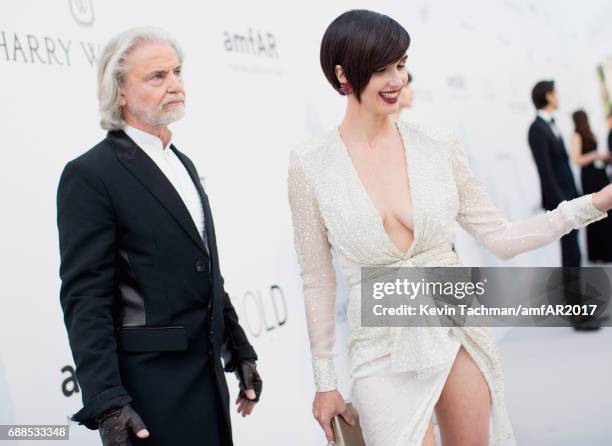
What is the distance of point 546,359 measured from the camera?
551cm

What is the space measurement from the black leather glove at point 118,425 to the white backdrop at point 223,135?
2.61 ft

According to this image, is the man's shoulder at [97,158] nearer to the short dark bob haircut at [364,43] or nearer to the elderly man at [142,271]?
the elderly man at [142,271]

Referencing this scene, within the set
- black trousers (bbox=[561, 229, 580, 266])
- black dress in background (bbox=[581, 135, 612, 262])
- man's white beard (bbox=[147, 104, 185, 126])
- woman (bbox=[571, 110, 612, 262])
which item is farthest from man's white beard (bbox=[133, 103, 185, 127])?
black dress in background (bbox=[581, 135, 612, 262])

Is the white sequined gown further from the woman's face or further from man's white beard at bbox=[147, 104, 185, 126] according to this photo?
man's white beard at bbox=[147, 104, 185, 126]

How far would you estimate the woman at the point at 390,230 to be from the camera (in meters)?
2.12

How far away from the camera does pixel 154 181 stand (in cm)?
198

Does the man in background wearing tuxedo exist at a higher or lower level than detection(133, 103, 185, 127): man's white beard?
lower

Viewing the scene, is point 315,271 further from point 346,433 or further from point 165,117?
point 165,117

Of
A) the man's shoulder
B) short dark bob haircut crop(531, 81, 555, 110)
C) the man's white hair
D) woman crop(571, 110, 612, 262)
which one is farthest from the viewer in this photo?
woman crop(571, 110, 612, 262)

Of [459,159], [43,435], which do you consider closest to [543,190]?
[459,159]

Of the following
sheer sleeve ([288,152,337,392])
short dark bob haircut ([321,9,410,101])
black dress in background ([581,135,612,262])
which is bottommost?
black dress in background ([581,135,612,262])

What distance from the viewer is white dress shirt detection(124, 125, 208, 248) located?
206cm

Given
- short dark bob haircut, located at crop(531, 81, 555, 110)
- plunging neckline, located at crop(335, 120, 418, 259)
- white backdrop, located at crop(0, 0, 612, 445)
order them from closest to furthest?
plunging neckline, located at crop(335, 120, 418, 259)
white backdrop, located at crop(0, 0, 612, 445)
short dark bob haircut, located at crop(531, 81, 555, 110)

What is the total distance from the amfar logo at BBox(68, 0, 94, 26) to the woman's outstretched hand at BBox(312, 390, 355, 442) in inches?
61.6
